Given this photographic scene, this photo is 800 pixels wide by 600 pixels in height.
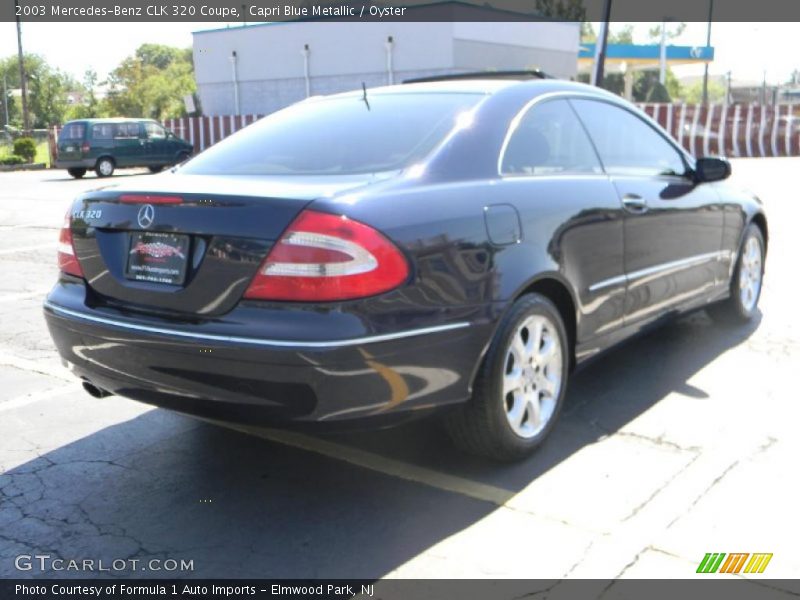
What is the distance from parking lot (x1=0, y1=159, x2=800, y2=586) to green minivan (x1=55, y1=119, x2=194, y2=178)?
2192 cm

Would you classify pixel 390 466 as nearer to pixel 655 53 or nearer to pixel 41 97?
pixel 655 53

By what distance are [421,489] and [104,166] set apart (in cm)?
2441

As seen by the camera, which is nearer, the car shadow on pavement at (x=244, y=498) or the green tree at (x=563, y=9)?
the car shadow on pavement at (x=244, y=498)

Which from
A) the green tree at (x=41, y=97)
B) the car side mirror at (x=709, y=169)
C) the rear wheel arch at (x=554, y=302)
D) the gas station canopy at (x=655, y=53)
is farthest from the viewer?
the green tree at (x=41, y=97)

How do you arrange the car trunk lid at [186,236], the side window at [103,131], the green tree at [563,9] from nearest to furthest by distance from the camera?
1. the car trunk lid at [186,236]
2. the side window at [103,131]
3. the green tree at [563,9]

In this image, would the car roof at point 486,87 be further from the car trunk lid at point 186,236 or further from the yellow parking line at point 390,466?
the yellow parking line at point 390,466

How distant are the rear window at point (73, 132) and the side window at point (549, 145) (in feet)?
77.4

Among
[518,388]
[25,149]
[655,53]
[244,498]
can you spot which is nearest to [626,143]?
[518,388]

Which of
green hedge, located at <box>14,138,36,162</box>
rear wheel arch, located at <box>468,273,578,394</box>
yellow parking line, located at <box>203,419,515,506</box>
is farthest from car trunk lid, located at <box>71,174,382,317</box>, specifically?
green hedge, located at <box>14,138,36,162</box>

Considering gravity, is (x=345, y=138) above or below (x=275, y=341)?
above

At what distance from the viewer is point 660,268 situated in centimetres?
447

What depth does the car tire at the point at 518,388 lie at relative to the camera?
130 inches

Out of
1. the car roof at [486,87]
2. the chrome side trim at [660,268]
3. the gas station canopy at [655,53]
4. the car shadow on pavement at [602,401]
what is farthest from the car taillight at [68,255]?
the gas station canopy at [655,53]

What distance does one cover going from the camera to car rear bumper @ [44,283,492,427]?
281 cm
